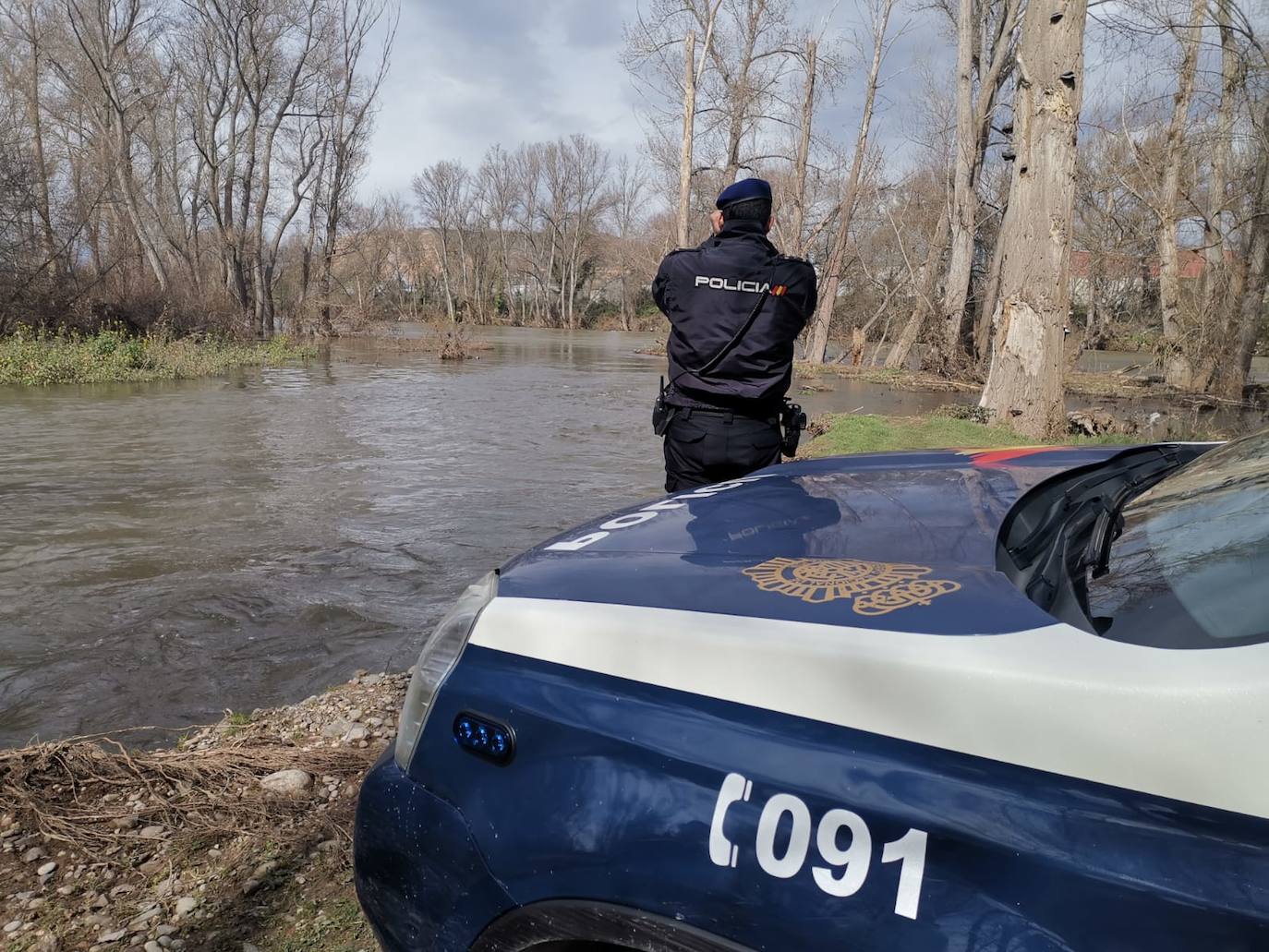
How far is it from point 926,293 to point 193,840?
25.8 meters

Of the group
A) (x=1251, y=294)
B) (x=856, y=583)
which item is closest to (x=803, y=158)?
(x=1251, y=294)

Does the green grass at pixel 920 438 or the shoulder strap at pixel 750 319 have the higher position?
the shoulder strap at pixel 750 319

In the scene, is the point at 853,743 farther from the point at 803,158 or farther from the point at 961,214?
the point at 803,158

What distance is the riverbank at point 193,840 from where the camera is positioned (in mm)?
2182

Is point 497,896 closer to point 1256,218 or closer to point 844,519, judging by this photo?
point 844,519

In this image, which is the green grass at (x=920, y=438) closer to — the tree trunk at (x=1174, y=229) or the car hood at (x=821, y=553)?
the car hood at (x=821, y=553)

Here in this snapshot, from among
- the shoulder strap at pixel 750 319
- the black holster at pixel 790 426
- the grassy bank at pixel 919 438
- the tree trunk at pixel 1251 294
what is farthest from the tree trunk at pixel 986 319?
the shoulder strap at pixel 750 319

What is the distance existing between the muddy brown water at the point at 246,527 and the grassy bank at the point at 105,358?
111 cm

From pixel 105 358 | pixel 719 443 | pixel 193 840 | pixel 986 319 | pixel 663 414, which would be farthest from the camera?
pixel 986 319

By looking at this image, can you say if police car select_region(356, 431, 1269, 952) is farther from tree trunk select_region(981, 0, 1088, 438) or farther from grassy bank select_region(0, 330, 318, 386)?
grassy bank select_region(0, 330, 318, 386)

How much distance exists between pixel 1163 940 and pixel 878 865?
0.29 meters

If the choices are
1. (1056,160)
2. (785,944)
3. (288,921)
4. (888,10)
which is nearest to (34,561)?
(288,921)

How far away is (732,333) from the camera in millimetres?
3703

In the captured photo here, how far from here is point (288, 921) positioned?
222 centimetres
